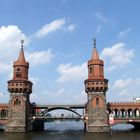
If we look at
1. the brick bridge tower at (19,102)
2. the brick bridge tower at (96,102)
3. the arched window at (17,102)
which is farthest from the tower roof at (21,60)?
the brick bridge tower at (96,102)

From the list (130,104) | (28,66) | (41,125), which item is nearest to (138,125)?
(130,104)

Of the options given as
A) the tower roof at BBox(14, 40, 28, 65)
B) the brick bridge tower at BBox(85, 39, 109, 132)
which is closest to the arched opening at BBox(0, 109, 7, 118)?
the tower roof at BBox(14, 40, 28, 65)

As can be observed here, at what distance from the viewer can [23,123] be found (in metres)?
83.7

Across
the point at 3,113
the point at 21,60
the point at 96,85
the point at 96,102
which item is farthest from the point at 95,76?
the point at 3,113

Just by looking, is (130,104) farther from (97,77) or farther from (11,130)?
(11,130)

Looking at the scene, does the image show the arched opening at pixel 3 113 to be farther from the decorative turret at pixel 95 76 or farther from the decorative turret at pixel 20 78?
the decorative turret at pixel 95 76

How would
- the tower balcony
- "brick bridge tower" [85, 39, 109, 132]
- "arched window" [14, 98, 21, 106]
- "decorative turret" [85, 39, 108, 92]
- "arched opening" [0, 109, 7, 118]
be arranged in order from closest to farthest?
"brick bridge tower" [85, 39, 109, 132], the tower balcony, "decorative turret" [85, 39, 108, 92], "arched window" [14, 98, 21, 106], "arched opening" [0, 109, 7, 118]

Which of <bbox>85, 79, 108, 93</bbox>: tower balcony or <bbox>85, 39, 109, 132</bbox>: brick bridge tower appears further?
<bbox>85, 79, 108, 93</bbox>: tower balcony

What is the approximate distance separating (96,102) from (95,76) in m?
7.14

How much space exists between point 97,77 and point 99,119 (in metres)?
11.3

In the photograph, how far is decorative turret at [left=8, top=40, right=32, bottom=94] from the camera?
85312 millimetres

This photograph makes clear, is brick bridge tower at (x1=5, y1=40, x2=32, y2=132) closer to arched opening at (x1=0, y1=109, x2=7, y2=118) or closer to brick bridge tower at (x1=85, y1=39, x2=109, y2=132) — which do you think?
arched opening at (x1=0, y1=109, x2=7, y2=118)

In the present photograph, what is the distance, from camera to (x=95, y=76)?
282 feet

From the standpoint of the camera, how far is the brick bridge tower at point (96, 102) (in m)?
82.4
